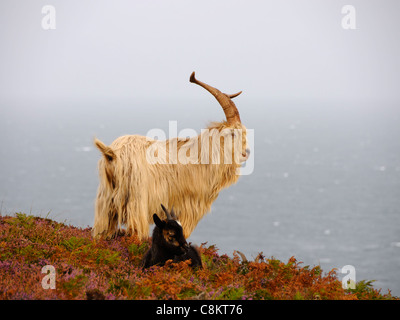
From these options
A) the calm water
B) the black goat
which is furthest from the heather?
the calm water

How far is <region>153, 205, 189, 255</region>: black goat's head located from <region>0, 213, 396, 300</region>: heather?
0.25 metres

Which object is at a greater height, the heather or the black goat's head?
the black goat's head

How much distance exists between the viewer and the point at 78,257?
638 centimetres

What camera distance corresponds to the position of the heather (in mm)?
5141

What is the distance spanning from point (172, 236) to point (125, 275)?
815 mm

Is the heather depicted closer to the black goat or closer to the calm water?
the black goat

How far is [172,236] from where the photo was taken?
6.46 metres

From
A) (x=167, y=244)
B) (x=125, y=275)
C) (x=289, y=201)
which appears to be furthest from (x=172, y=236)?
(x=289, y=201)

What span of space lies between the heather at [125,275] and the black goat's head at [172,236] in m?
0.25

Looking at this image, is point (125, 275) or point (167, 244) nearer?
point (125, 275)

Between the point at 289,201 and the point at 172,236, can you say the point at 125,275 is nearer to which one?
the point at 172,236
